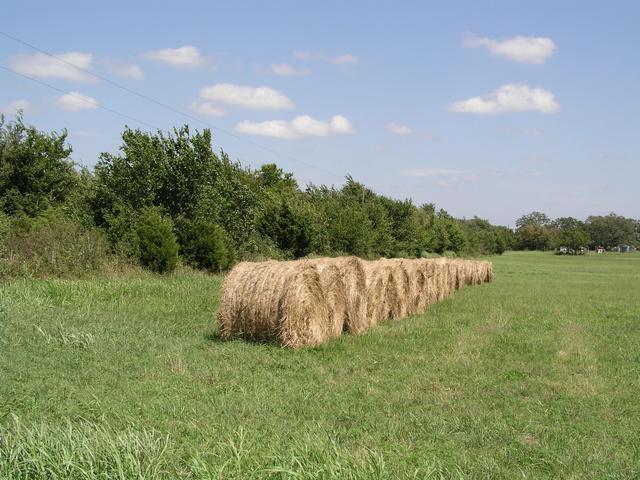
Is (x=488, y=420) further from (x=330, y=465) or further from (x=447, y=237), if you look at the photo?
(x=447, y=237)

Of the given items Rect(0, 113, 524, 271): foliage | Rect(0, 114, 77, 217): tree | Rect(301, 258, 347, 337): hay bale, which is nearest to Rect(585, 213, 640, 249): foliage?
Rect(0, 113, 524, 271): foliage

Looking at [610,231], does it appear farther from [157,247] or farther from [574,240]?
[157,247]

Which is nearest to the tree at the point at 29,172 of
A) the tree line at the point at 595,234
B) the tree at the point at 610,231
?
the tree line at the point at 595,234

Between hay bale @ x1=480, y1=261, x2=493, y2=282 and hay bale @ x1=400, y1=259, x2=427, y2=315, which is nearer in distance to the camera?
hay bale @ x1=400, y1=259, x2=427, y2=315

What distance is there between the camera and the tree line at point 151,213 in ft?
58.7

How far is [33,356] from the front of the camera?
7844mm

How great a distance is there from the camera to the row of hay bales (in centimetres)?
984

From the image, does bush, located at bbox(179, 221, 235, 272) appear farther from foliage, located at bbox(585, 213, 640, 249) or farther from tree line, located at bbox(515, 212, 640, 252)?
foliage, located at bbox(585, 213, 640, 249)

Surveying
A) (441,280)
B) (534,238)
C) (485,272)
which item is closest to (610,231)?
(534,238)

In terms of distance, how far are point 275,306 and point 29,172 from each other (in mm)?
26273

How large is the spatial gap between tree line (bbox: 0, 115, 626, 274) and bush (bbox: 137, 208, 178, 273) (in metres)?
0.03

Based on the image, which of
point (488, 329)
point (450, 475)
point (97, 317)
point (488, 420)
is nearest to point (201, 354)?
point (97, 317)

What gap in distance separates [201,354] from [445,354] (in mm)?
3628

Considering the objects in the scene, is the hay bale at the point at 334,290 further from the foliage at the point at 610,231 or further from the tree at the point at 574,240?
the foliage at the point at 610,231
